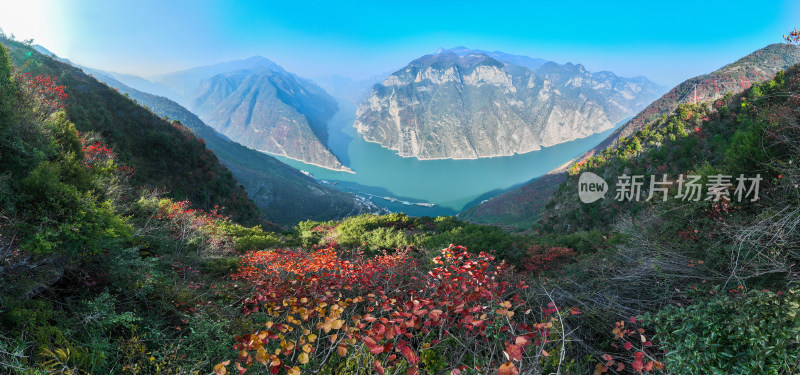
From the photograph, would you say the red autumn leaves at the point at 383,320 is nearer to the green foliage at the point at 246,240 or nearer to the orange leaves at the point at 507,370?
the orange leaves at the point at 507,370

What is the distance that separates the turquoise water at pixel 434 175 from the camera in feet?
323

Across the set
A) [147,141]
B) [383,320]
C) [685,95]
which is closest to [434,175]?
[685,95]

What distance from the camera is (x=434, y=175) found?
4934 inches

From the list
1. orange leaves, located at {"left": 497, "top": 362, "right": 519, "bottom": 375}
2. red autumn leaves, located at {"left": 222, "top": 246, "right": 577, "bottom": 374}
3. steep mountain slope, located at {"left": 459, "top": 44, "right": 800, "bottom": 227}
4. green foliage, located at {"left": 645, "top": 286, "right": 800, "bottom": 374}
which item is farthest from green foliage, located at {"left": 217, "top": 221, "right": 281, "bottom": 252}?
steep mountain slope, located at {"left": 459, "top": 44, "right": 800, "bottom": 227}

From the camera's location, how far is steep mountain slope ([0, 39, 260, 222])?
20125 mm

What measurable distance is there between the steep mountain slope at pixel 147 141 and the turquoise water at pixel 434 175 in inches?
2401

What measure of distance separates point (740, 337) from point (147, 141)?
3101 centimetres

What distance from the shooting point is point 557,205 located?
28.1m

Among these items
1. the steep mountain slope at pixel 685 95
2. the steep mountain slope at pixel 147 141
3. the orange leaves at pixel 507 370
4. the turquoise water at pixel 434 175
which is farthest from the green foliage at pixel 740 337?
the turquoise water at pixel 434 175

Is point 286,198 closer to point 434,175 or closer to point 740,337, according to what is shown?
point 740,337

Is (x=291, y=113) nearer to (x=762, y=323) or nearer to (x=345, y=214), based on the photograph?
(x=345, y=214)

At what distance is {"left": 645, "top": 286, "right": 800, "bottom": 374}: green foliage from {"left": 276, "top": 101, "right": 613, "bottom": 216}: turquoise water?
81.1 metres

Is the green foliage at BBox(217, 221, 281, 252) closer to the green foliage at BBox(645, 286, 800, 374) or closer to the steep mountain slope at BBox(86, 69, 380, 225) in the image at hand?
the green foliage at BBox(645, 286, 800, 374)

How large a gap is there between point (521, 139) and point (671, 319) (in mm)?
180926
